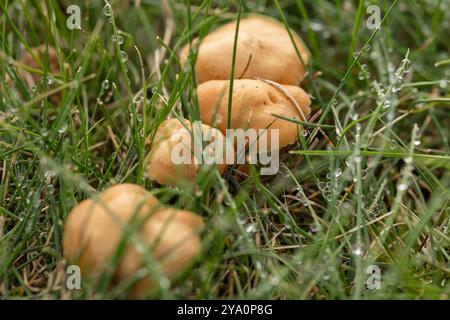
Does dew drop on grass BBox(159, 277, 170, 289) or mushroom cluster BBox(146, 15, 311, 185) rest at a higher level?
mushroom cluster BBox(146, 15, 311, 185)

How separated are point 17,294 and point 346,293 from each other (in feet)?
2.84

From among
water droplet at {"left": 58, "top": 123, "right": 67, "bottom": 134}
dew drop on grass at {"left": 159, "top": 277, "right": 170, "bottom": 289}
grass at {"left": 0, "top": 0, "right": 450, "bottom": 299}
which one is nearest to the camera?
dew drop on grass at {"left": 159, "top": 277, "right": 170, "bottom": 289}

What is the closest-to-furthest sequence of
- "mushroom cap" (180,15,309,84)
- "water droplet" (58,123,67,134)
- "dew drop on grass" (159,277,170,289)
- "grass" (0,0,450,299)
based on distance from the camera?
"dew drop on grass" (159,277,170,289), "grass" (0,0,450,299), "water droplet" (58,123,67,134), "mushroom cap" (180,15,309,84)

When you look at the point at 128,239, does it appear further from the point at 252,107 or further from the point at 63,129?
the point at 252,107

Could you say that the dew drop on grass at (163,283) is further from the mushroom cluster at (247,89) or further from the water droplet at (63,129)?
the water droplet at (63,129)

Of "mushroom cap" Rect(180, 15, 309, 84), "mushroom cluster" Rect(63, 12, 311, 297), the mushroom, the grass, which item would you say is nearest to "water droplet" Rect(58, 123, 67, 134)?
the grass

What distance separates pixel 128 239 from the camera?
1141mm

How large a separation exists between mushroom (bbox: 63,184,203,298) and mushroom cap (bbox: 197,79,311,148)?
17.9 inches

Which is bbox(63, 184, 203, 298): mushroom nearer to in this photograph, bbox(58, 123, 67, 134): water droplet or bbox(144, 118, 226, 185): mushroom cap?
bbox(144, 118, 226, 185): mushroom cap

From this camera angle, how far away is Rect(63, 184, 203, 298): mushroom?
1160 mm

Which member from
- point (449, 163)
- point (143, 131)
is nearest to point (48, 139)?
point (143, 131)

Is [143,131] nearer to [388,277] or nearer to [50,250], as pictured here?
[50,250]

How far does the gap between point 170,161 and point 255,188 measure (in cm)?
36

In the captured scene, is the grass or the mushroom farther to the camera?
the grass
